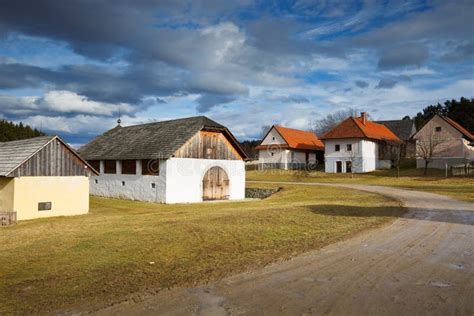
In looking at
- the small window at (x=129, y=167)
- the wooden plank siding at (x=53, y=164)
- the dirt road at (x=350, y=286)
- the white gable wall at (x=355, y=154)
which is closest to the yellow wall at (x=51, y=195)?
the wooden plank siding at (x=53, y=164)

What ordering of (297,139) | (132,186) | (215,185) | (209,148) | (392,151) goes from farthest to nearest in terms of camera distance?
(297,139)
(392,151)
(215,185)
(132,186)
(209,148)

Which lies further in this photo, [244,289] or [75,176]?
[75,176]

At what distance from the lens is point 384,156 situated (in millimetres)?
55500

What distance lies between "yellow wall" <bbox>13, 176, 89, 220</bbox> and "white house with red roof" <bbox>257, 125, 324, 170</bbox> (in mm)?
38692

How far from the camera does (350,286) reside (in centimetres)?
721

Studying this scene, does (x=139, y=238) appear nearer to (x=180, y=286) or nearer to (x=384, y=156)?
(x=180, y=286)

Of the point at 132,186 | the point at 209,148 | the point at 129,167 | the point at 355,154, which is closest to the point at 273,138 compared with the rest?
the point at 355,154

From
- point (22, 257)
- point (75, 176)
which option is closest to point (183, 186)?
point (75, 176)

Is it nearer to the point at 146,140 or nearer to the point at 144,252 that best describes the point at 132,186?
the point at 146,140

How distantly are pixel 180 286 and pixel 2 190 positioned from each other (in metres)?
18.0

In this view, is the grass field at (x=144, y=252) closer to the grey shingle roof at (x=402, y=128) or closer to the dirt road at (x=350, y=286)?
the dirt road at (x=350, y=286)

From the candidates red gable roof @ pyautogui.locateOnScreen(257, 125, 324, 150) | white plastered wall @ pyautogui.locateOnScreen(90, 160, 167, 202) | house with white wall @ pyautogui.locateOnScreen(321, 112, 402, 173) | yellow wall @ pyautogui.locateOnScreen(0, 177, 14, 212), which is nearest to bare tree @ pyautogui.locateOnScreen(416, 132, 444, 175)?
house with white wall @ pyautogui.locateOnScreen(321, 112, 402, 173)

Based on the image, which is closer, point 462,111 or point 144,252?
point 144,252

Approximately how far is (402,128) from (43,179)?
6318cm
